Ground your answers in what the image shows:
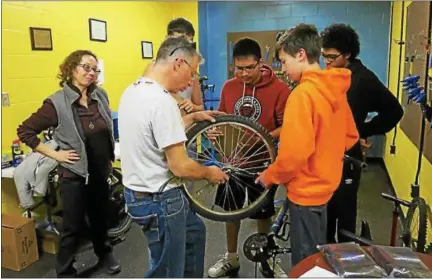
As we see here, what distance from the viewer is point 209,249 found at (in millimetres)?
3092

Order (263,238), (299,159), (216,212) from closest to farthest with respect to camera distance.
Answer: (299,159) < (216,212) < (263,238)

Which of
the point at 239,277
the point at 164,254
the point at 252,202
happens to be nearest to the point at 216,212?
the point at 252,202

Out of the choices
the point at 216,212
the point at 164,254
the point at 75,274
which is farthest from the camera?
the point at 75,274

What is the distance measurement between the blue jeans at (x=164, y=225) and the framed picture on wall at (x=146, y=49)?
3597mm

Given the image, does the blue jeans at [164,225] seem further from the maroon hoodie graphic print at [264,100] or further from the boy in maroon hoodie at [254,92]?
the maroon hoodie graphic print at [264,100]

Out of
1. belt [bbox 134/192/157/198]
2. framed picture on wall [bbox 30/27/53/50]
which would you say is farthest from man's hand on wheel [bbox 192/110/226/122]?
→ framed picture on wall [bbox 30/27/53/50]

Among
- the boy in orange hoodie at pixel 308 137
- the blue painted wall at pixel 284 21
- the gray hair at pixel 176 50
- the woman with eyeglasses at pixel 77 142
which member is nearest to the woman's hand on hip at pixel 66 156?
the woman with eyeglasses at pixel 77 142

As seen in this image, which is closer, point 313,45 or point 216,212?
point 313,45

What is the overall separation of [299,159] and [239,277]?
4.61ft

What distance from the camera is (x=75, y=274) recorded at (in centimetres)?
274

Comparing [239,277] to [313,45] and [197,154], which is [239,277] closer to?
[197,154]

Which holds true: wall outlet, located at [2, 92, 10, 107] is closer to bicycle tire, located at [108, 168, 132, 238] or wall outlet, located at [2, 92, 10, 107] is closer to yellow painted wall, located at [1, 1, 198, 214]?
yellow painted wall, located at [1, 1, 198, 214]

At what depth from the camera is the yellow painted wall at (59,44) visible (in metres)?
3.03

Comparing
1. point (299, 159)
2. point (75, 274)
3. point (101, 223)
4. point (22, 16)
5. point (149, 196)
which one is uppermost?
point (22, 16)
